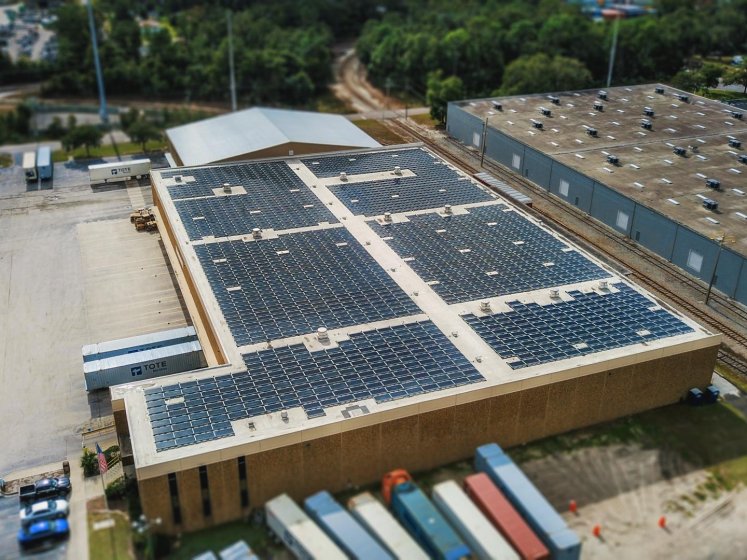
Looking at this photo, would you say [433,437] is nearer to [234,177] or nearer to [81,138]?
[234,177]

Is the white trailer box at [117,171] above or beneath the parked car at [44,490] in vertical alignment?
above

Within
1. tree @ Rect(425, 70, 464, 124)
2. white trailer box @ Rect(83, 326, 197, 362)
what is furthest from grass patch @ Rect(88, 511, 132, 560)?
tree @ Rect(425, 70, 464, 124)

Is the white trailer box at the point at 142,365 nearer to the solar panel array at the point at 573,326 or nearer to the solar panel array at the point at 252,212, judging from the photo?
the solar panel array at the point at 252,212

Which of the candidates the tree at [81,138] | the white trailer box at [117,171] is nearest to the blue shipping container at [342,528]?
the white trailer box at [117,171]

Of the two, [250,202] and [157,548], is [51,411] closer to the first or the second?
[157,548]

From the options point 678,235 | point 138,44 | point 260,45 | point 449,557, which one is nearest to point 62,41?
point 138,44

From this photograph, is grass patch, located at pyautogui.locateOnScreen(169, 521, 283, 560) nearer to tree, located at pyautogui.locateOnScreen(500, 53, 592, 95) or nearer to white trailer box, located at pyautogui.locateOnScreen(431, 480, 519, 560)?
white trailer box, located at pyautogui.locateOnScreen(431, 480, 519, 560)
